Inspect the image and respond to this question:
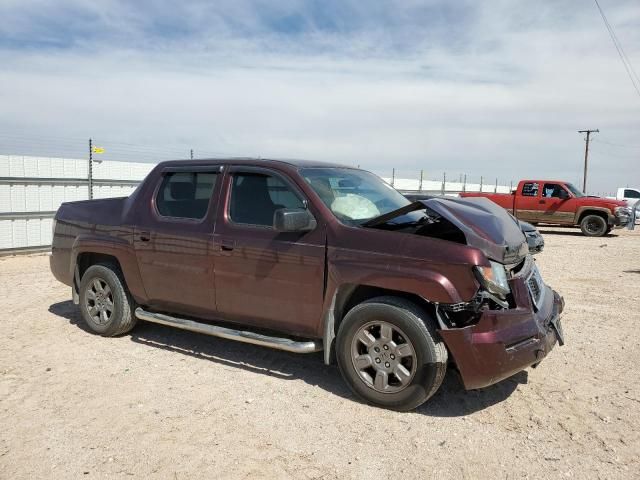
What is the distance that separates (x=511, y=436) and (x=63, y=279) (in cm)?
478

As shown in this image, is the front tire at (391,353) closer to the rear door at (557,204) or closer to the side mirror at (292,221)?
the side mirror at (292,221)

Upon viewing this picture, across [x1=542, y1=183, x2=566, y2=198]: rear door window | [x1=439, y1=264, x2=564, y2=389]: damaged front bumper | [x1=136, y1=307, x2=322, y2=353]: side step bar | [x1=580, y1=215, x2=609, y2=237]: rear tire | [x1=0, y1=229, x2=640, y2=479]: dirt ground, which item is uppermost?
[x1=542, y1=183, x2=566, y2=198]: rear door window

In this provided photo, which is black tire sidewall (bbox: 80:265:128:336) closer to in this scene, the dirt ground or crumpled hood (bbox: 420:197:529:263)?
the dirt ground

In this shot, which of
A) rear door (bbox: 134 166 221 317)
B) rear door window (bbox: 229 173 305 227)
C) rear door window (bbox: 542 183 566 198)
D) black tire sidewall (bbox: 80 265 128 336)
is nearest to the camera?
rear door window (bbox: 229 173 305 227)

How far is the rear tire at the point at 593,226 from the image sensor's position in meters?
17.9

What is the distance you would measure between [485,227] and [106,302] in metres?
3.78

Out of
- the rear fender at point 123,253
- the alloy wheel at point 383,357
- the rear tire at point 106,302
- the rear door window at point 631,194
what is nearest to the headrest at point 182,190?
the rear fender at point 123,253

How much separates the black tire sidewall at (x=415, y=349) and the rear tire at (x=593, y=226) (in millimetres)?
16467

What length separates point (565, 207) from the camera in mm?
18266

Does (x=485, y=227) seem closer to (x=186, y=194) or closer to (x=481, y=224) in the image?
(x=481, y=224)

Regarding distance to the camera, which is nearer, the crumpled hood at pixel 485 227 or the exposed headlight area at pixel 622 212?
the crumpled hood at pixel 485 227

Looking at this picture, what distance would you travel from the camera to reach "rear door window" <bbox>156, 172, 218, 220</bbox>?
489cm

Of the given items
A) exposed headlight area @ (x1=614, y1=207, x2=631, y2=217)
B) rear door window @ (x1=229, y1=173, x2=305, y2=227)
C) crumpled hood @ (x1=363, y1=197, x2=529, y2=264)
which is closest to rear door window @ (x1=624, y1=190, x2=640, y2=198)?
exposed headlight area @ (x1=614, y1=207, x2=631, y2=217)

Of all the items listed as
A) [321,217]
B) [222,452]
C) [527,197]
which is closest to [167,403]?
[222,452]
